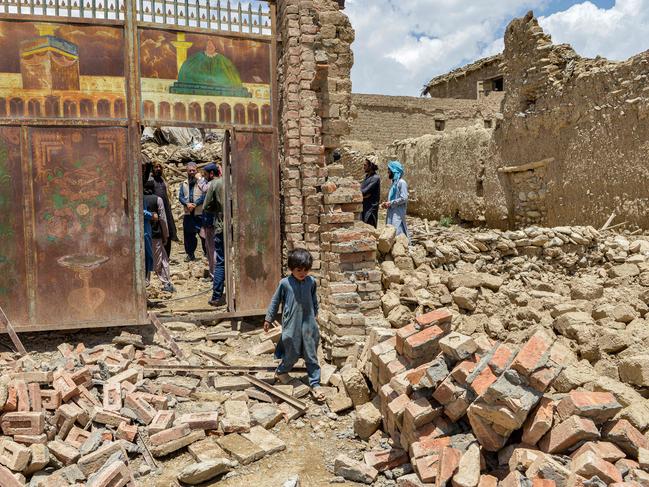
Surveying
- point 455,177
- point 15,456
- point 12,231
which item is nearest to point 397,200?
point 12,231

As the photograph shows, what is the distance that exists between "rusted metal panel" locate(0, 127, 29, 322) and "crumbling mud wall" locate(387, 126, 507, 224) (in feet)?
28.4

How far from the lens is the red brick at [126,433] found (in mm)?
3848

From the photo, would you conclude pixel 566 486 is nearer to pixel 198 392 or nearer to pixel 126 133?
pixel 198 392

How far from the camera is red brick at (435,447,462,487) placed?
308cm

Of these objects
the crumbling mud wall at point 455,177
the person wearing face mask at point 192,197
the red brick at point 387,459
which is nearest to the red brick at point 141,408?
the red brick at point 387,459

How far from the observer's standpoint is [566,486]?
9.04 ft

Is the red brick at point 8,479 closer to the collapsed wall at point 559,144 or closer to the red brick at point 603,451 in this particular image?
the red brick at point 603,451

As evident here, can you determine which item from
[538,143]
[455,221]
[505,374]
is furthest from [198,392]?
[455,221]

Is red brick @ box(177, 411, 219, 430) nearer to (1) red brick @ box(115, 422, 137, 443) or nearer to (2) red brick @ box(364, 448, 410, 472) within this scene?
(1) red brick @ box(115, 422, 137, 443)

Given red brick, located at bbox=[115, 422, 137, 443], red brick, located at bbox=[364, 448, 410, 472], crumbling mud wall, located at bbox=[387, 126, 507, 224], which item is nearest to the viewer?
red brick, located at bbox=[364, 448, 410, 472]

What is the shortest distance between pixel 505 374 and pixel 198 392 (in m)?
2.63

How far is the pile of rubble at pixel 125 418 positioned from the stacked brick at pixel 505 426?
103 cm

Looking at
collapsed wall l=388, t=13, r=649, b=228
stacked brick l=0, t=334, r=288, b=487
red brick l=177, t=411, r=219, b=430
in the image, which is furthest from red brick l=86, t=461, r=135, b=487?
collapsed wall l=388, t=13, r=649, b=228

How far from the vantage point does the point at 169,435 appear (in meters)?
3.81
